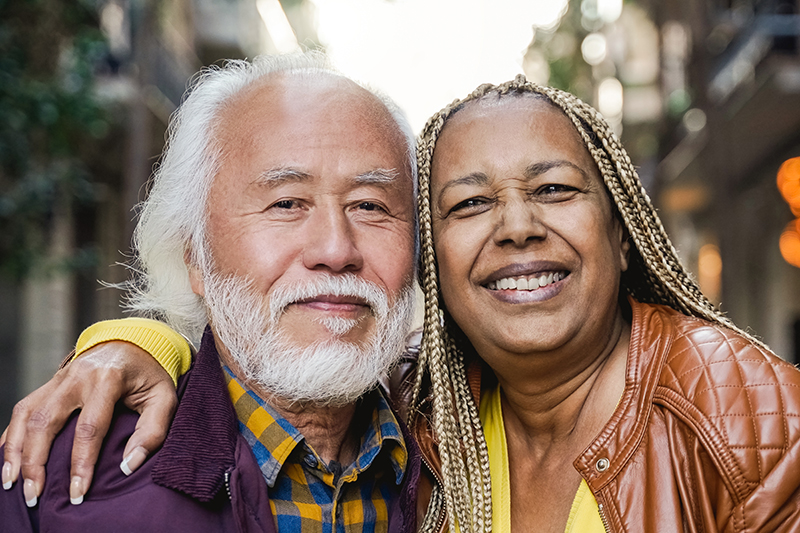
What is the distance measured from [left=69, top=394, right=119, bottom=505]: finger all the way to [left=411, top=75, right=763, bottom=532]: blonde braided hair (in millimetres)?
1016

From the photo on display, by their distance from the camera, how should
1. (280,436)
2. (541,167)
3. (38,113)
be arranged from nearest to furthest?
(280,436)
(541,167)
(38,113)

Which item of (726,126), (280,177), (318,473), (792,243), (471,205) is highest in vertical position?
(726,126)

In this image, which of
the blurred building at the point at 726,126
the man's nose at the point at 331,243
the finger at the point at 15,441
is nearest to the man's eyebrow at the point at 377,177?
the man's nose at the point at 331,243

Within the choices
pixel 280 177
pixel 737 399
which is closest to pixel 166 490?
pixel 280 177

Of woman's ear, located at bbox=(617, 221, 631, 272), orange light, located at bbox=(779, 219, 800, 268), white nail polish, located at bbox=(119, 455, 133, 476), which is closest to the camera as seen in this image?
white nail polish, located at bbox=(119, 455, 133, 476)

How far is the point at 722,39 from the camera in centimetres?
1148

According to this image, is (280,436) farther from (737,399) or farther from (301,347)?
(737,399)

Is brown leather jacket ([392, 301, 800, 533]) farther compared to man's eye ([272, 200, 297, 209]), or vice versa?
man's eye ([272, 200, 297, 209])

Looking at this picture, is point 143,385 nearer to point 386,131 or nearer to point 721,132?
point 386,131

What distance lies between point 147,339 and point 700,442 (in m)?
1.61

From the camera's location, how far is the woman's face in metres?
2.24

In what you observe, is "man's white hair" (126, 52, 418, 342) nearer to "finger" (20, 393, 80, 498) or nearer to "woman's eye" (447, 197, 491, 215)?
"woman's eye" (447, 197, 491, 215)

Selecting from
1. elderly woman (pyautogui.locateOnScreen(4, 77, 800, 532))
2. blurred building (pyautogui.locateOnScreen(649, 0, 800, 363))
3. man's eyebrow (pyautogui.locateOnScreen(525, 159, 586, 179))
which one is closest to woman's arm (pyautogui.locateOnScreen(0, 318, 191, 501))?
elderly woman (pyautogui.locateOnScreen(4, 77, 800, 532))

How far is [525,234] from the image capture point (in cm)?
223
